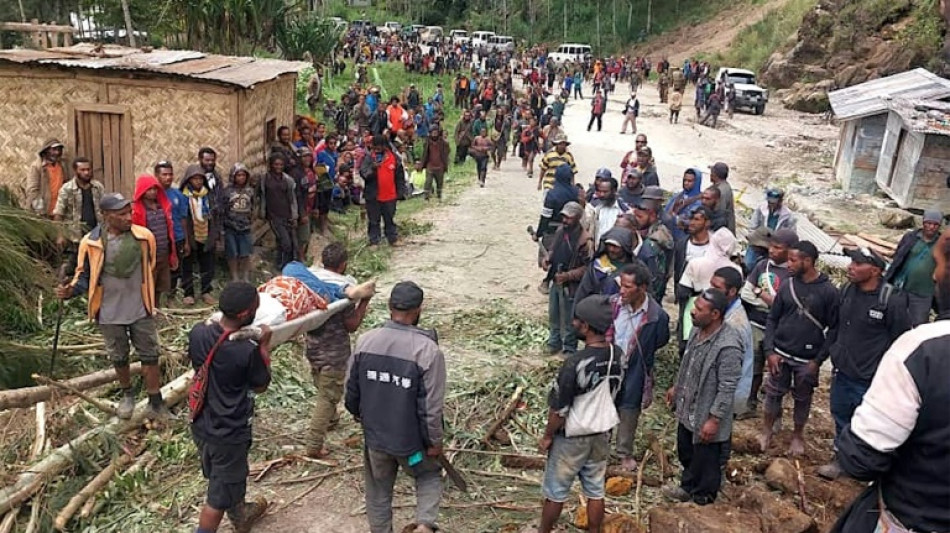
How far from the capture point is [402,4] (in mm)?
63688

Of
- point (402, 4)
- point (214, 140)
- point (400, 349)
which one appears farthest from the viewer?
point (402, 4)

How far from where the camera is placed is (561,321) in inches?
304

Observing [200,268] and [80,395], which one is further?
[200,268]

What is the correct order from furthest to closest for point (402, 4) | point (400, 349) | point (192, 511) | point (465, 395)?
point (402, 4)
point (465, 395)
point (192, 511)
point (400, 349)

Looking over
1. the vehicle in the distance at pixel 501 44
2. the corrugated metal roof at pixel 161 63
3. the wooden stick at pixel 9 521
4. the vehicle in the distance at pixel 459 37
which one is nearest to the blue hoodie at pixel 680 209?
the corrugated metal roof at pixel 161 63

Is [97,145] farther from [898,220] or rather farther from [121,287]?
[898,220]

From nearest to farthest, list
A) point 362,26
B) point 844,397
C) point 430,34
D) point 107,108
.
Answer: point 844,397 < point 107,108 < point 430,34 < point 362,26

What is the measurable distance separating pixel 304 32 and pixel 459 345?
16.8 meters

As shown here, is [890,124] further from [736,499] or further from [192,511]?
[192,511]

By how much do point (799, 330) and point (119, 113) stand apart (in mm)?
7791

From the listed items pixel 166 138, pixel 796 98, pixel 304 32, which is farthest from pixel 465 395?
pixel 796 98

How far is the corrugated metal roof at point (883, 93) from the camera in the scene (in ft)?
53.8

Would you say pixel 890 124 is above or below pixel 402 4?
below

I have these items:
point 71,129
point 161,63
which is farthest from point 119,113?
point 161,63
